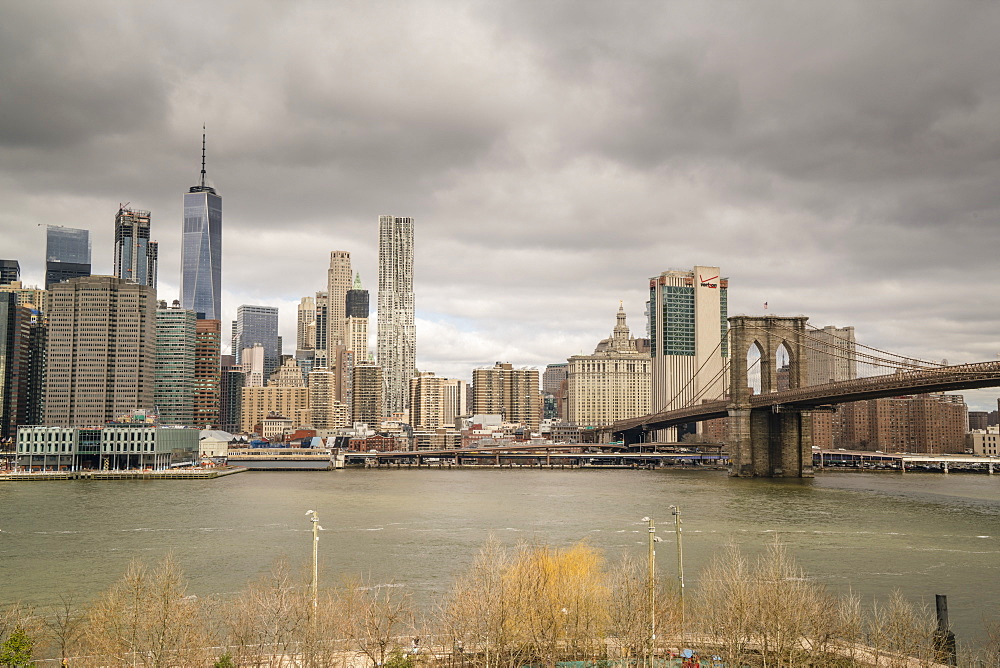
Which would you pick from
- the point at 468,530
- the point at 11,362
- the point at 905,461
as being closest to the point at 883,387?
the point at 468,530

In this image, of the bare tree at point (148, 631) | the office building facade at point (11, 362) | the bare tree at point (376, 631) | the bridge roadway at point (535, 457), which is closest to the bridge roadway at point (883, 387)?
the bridge roadway at point (535, 457)

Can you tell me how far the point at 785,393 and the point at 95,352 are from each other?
124963mm

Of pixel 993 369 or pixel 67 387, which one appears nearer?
pixel 993 369

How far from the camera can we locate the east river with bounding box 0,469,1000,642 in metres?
35.9

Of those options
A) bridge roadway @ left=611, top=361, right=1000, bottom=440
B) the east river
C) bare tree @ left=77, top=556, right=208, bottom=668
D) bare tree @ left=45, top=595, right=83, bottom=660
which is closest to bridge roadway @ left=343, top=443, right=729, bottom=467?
bridge roadway @ left=611, top=361, right=1000, bottom=440

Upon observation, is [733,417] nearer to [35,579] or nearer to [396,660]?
[35,579]

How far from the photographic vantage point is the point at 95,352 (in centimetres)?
16225

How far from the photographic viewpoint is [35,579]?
36.5 metres

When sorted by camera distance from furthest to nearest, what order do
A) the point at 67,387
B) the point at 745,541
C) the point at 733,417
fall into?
the point at 67,387 < the point at 733,417 < the point at 745,541

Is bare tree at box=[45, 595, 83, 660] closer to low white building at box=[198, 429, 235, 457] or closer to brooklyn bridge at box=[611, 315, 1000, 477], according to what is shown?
brooklyn bridge at box=[611, 315, 1000, 477]

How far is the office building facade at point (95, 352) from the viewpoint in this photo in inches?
6294

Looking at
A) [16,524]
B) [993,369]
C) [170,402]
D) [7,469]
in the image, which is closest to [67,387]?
[170,402]

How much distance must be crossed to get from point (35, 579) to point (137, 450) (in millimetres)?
84083

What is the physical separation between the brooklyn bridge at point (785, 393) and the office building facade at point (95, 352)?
333ft
